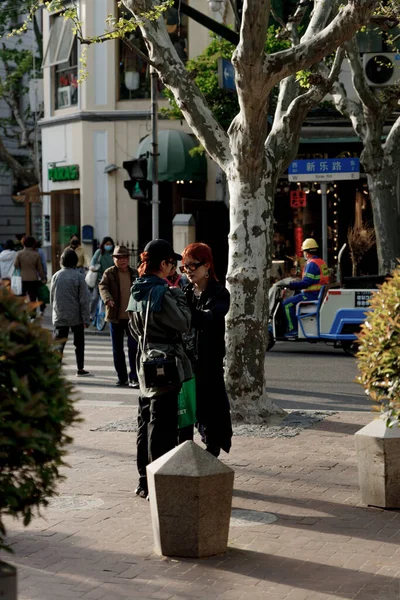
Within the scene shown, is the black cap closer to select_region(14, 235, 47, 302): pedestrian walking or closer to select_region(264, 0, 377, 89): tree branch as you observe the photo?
select_region(264, 0, 377, 89): tree branch

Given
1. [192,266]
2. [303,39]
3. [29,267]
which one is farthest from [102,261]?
[192,266]

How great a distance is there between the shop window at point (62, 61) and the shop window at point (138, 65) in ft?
5.50

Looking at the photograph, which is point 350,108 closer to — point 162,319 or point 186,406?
point 186,406

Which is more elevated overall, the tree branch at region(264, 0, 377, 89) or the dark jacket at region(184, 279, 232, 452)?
the tree branch at region(264, 0, 377, 89)

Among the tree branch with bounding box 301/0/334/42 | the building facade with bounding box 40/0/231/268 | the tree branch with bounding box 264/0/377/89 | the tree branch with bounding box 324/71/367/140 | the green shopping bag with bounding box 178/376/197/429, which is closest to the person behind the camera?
the green shopping bag with bounding box 178/376/197/429

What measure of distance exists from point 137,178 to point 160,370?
14696mm

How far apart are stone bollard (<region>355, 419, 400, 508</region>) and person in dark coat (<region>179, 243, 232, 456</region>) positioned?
1232 millimetres

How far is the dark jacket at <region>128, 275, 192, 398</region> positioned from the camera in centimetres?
782

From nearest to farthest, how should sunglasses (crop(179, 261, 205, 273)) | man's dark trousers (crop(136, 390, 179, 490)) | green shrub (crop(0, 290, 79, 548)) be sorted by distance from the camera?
green shrub (crop(0, 290, 79, 548))
man's dark trousers (crop(136, 390, 179, 490))
sunglasses (crop(179, 261, 205, 273))

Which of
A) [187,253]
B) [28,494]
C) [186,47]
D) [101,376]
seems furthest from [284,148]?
[186,47]

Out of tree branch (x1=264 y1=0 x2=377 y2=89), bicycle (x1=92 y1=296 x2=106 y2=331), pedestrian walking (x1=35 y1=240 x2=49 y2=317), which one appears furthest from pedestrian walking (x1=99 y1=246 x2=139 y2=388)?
pedestrian walking (x1=35 y1=240 x2=49 y2=317)

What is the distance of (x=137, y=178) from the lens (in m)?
22.2

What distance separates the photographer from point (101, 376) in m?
15.8

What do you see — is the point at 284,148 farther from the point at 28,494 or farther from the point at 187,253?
the point at 28,494
